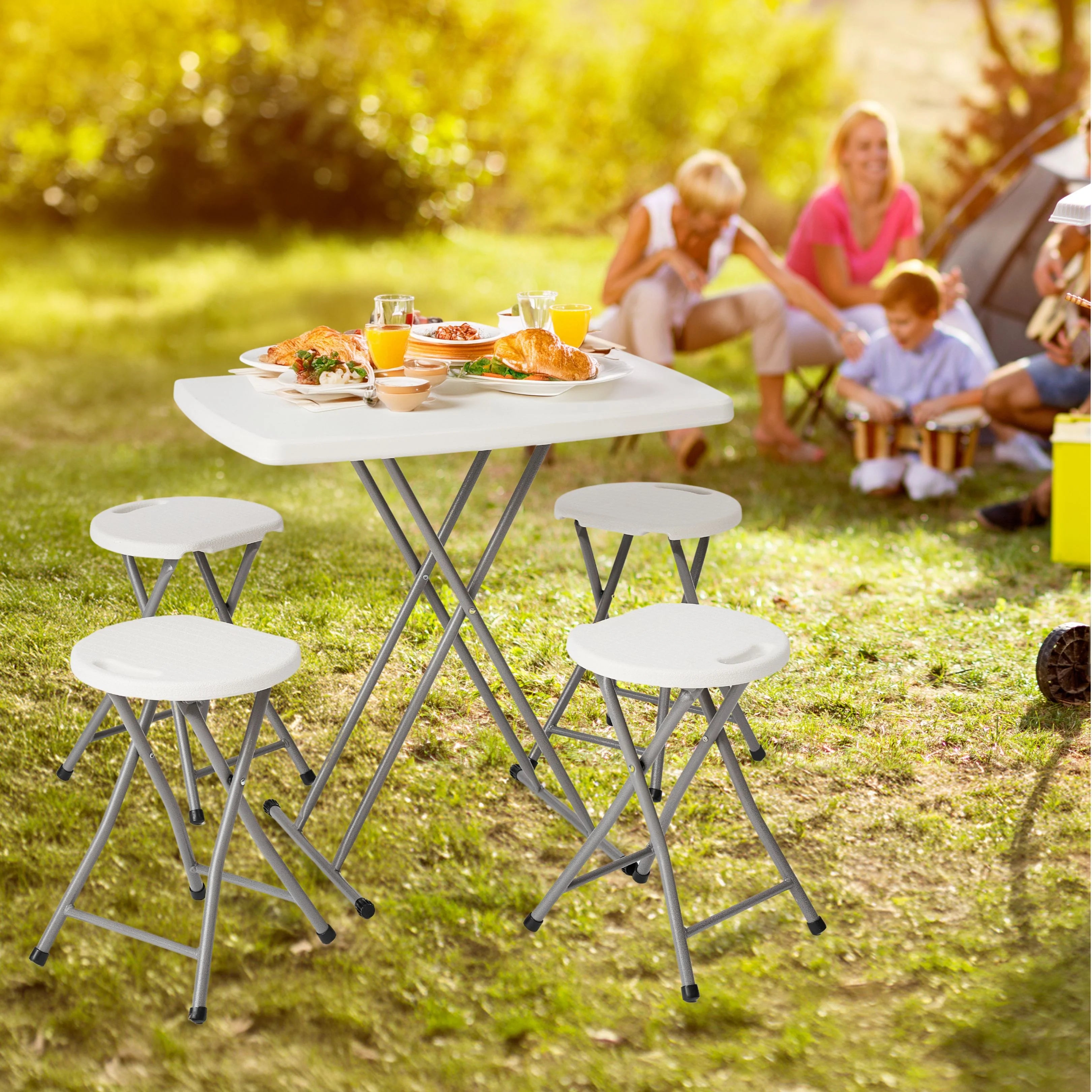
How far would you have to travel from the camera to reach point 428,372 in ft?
9.77

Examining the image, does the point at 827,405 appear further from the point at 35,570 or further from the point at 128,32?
the point at 128,32

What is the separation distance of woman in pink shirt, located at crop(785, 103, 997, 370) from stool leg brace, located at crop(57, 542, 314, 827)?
3.83m

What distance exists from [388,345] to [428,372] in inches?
4.1

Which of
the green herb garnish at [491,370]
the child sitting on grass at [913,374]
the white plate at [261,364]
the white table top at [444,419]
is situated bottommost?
the child sitting on grass at [913,374]

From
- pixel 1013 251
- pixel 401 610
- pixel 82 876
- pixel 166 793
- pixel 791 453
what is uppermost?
pixel 1013 251

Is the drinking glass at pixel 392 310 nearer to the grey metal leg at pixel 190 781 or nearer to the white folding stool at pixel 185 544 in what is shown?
the white folding stool at pixel 185 544

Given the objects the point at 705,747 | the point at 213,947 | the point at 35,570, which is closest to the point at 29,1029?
the point at 213,947

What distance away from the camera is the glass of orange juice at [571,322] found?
320 centimetres

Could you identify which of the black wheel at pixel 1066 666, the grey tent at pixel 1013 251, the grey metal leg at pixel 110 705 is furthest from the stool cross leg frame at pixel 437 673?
the grey tent at pixel 1013 251

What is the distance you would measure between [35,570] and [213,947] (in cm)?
237

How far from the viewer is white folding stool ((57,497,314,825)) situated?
3.28m

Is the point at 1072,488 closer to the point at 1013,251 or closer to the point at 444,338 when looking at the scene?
the point at 444,338

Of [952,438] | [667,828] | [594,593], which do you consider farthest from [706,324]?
[667,828]

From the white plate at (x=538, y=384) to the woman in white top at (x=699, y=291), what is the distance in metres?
2.89
